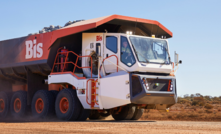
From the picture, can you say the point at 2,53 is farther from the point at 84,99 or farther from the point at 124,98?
the point at 124,98

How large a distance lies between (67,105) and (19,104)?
13.7ft

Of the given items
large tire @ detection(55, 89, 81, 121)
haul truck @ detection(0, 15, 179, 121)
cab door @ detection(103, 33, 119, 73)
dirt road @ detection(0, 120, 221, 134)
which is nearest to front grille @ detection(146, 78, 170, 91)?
haul truck @ detection(0, 15, 179, 121)

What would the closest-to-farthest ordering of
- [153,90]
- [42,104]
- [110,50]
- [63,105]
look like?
[153,90], [110,50], [63,105], [42,104]

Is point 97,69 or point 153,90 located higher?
point 97,69

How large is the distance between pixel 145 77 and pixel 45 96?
4934 mm

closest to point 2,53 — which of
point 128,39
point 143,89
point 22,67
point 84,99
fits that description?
point 22,67

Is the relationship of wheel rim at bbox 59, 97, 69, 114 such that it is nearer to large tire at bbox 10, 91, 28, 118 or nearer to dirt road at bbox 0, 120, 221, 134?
dirt road at bbox 0, 120, 221, 134

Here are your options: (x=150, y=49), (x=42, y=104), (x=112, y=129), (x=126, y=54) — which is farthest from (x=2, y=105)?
(x=112, y=129)

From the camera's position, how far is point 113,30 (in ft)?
50.0

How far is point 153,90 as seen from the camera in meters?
12.9

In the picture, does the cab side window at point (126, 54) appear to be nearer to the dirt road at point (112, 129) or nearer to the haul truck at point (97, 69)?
the haul truck at point (97, 69)

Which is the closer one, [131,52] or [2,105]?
[131,52]

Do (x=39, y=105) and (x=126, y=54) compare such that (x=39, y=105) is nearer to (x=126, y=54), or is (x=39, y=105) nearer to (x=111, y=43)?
(x=111, y=43)

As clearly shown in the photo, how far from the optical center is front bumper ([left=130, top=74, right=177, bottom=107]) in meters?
12.6
